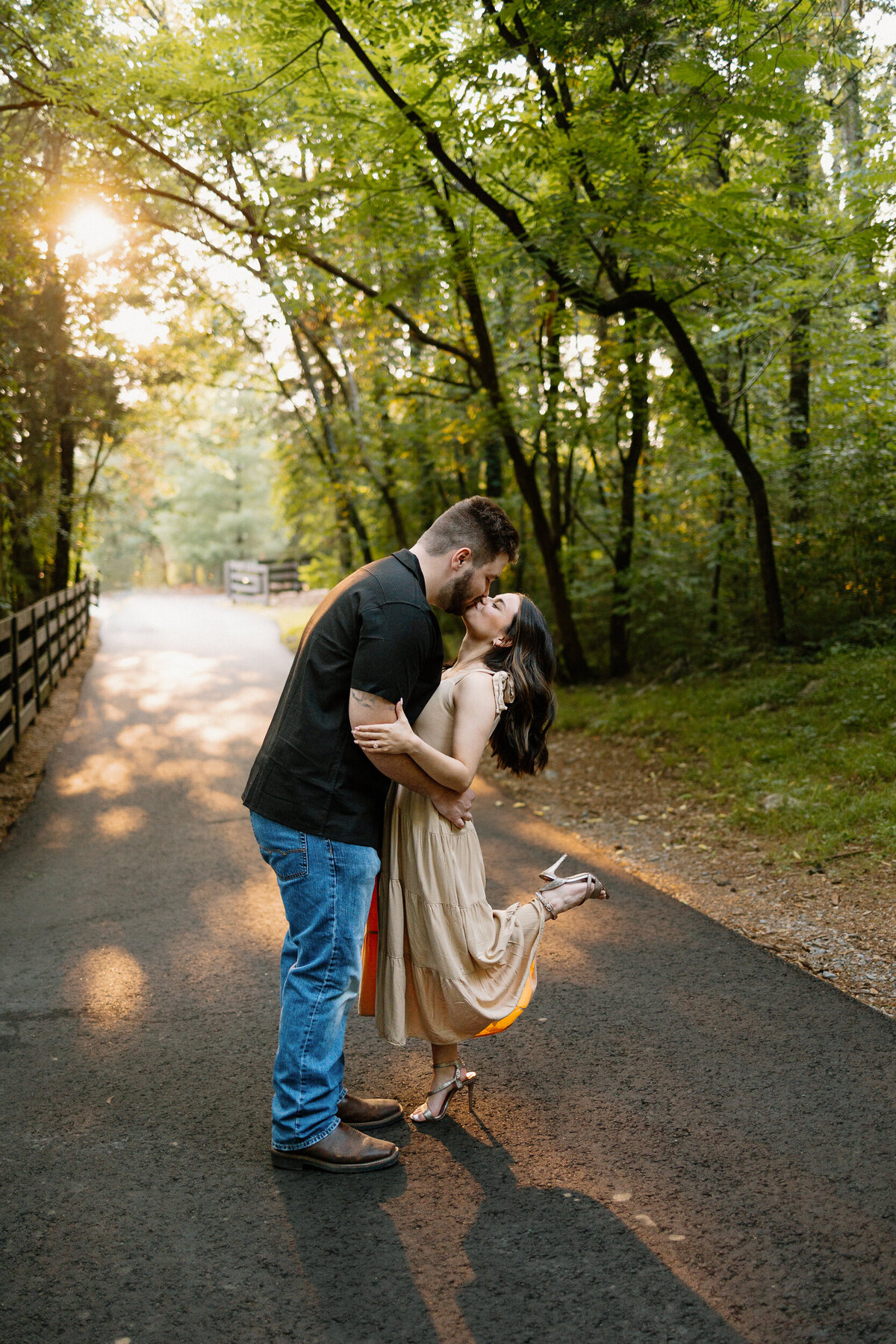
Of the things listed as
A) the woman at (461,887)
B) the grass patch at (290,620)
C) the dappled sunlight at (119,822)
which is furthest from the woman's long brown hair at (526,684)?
the grass patch at (290,620)

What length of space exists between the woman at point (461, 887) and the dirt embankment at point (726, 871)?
2.01m

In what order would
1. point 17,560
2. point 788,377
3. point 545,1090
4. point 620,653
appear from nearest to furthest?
point 545,1090
point 788,377
point 620,653
point 17,560

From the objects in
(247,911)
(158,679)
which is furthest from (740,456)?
(158,679)

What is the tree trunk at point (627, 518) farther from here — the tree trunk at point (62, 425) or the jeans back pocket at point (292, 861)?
the tree trunk at point (62, 425)

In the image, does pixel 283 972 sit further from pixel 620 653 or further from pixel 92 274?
pixel 92 274

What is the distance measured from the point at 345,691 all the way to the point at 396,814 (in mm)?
547

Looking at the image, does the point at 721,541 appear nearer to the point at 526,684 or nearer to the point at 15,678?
the point at 15,678

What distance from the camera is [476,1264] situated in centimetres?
269

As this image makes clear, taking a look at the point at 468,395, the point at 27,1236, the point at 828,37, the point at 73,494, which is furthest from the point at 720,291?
the point at 73,494

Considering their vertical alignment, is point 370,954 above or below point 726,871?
above

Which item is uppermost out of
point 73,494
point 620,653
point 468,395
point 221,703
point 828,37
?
point 828,37

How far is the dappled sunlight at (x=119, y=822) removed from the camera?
747cm

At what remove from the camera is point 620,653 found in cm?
1212

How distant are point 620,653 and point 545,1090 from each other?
8858mm
